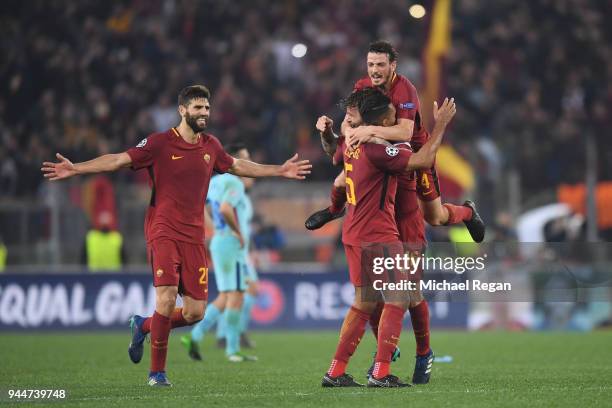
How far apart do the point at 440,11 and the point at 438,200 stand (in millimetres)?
15256

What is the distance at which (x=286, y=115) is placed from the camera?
22.6m

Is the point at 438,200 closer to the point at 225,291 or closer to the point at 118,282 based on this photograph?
the point at 225,291

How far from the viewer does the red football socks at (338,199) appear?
31.4ft

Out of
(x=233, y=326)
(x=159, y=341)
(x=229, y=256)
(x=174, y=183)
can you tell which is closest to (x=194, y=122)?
(x=174, y=183)

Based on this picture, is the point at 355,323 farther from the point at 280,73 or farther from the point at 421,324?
the point at 280,73

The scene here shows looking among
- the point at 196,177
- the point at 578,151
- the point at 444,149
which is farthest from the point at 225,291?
the point at 578,151

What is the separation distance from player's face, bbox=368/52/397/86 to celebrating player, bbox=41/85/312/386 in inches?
36.0

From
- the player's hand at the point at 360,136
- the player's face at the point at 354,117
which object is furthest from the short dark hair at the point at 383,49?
the player's hand at the point at 360,136

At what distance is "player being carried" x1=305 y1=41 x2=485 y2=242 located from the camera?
29.3ft

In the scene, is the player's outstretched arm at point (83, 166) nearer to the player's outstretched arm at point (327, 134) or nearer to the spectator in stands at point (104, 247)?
the player's outstretched arm at point (327, 134)

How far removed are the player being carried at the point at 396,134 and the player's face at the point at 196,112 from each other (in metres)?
0.97

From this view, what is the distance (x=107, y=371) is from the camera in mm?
11477

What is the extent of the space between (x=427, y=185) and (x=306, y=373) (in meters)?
2.50

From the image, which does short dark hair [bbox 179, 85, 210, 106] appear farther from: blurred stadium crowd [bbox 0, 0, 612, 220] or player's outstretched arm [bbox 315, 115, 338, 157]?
blurred stadium crowd [bbox 0, 0, 612, 220]
